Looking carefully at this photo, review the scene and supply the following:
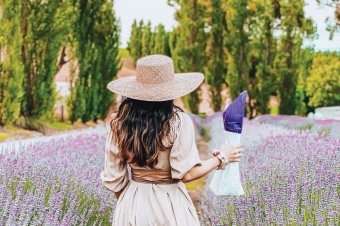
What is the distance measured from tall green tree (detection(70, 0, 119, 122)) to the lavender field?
12.2 metres

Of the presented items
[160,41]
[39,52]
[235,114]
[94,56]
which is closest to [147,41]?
[160,41]

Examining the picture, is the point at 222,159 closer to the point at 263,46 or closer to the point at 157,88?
the point at 157,88

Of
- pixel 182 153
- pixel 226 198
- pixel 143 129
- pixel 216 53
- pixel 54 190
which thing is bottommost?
pixel 226 198

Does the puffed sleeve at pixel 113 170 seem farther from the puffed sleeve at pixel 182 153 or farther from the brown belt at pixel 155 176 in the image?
the puffed sleeve at pixel 182 153

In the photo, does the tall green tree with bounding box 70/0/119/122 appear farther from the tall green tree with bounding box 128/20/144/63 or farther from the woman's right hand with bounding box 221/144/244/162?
the tall green tree with bounding box 128/20/144/63

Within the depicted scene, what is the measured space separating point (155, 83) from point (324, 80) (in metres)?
24.2

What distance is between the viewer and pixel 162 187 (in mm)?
2867

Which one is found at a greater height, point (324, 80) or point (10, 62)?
point (10, 62)

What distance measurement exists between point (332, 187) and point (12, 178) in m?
2.22

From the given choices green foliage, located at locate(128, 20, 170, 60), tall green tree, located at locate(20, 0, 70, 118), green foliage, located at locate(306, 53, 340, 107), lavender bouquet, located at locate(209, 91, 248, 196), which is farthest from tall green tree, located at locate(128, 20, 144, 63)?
lavender bouquet, located at locate(209, 91, 248, 196)

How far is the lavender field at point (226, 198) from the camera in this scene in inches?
128

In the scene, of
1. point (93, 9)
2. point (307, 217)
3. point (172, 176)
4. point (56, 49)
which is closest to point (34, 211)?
point (172, 176)

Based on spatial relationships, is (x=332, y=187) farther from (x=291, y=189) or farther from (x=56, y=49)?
(x=56, y=49)

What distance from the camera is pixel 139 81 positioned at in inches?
116
